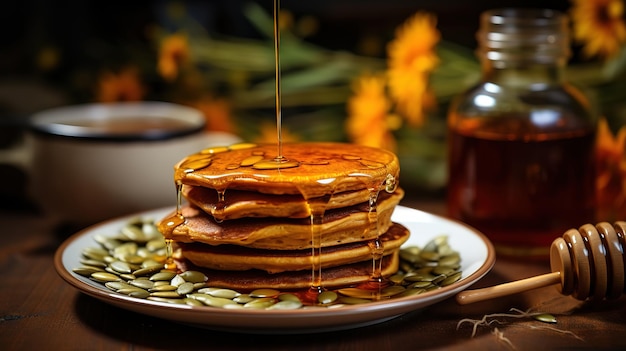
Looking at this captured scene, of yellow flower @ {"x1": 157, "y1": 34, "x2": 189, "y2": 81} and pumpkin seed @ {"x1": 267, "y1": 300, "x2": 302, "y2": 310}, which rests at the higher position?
yellow flower @ {"x1": 157, "y1": 34, "x2": 189, "y2": 81}

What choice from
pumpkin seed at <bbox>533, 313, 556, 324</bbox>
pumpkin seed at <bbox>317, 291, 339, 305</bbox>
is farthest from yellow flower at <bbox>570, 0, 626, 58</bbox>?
pumpkin seed at <bbox>317, 291, 339, 305</bbox>

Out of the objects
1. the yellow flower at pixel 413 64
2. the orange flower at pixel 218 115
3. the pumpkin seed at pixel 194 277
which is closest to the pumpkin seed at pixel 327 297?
the pumpkin seed at pixel 194 277

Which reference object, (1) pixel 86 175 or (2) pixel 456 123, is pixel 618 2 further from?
(1) pixel 86 175

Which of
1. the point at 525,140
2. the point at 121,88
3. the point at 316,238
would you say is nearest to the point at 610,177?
the point at 525,140

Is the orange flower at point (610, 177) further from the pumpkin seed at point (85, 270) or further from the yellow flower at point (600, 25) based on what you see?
the pumpkin seed at point (85, 270)

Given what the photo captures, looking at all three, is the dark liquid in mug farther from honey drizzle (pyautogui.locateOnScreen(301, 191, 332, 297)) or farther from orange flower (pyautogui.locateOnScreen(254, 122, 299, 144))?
honey drizzle (pyautogui.locateOnScreen(301, 191, 332, 297))

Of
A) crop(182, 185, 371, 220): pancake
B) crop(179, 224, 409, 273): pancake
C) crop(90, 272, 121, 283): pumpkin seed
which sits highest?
crop(182, 185, 371, 220): pancake
